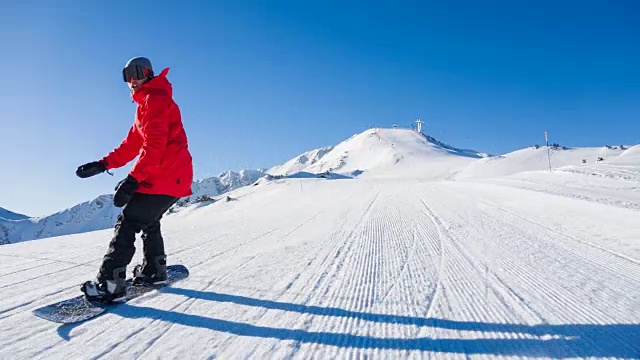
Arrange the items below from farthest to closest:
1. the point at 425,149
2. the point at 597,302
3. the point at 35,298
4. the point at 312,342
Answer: the point at 425,149 → the point at 35,298 → the point at 597,302 → the point at 312,342

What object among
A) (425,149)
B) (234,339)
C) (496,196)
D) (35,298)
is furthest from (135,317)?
(425,149)

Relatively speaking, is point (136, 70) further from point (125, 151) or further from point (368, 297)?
point (368, 297)

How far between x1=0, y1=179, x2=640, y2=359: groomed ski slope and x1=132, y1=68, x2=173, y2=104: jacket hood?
176 centimetres

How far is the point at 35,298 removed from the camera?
3.12 metres

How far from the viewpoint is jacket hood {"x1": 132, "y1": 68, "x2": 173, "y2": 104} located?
130 inches

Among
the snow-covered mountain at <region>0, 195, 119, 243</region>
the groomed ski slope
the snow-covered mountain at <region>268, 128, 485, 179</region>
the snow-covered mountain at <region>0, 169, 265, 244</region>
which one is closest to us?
the groomed ski slope

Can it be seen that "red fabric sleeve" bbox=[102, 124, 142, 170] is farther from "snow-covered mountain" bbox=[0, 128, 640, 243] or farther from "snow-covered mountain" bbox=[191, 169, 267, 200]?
"snow-covered mountain" bbox=[191, 169, 267, 200]

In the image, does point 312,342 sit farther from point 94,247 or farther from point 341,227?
point 94,247

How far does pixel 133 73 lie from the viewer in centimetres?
336

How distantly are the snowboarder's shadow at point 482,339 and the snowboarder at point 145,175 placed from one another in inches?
24.8

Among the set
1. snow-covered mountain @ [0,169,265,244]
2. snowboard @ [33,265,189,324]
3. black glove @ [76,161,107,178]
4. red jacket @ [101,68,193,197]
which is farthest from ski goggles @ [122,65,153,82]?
snow-covered mountain @ [0,169,265,244]

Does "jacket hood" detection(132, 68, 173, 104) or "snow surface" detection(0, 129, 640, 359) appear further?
"jacket hood" detection(132, 68, 173, 104)

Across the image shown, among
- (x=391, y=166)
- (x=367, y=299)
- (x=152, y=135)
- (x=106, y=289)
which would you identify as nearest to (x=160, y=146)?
(x=152, y=135)

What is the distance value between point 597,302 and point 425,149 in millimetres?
87005
